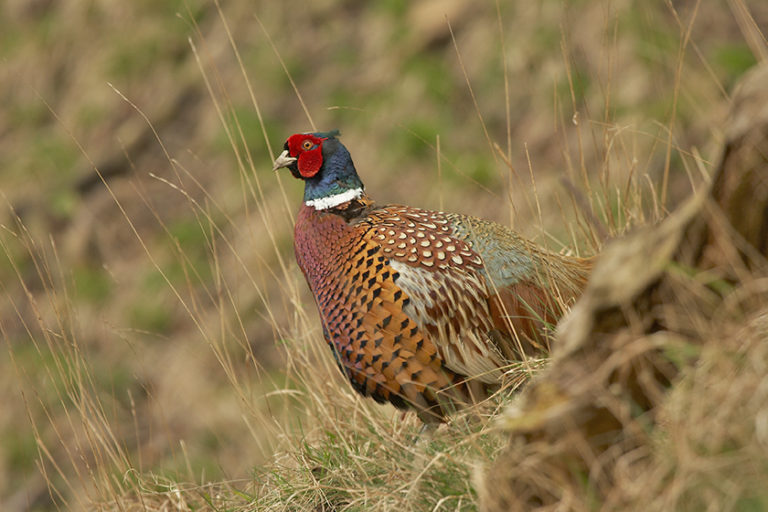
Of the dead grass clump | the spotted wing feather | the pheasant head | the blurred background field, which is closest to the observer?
the dead grass clump

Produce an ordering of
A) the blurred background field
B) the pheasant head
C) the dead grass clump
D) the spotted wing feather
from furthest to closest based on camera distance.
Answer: the blurred background field, the pheasant head, the spotted wing feather, the dead grass clump

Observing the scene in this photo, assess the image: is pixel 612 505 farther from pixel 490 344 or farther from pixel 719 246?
pixel 490 344

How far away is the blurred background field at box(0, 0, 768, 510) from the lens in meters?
6.11

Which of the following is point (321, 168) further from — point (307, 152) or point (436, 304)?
point (436, 304)

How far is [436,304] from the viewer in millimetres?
2910

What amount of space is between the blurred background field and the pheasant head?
2322 mm

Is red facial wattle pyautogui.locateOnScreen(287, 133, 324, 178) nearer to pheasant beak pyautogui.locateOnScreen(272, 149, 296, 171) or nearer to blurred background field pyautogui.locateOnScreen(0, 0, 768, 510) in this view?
pheasant beak pyautogui.locateOnScreen(272, 149, 296, 171)

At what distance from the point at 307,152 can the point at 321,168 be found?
0.08 metres

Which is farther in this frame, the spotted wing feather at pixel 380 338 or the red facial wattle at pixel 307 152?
the red facial wattle at pixel 307 152

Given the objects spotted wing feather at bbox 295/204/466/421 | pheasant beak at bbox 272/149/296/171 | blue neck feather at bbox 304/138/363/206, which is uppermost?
pheasant beak at bbox 272/149/296/171

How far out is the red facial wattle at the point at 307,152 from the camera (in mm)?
3250

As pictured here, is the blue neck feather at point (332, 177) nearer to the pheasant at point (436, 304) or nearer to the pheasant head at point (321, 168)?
the pheasant head at point (321, 168)

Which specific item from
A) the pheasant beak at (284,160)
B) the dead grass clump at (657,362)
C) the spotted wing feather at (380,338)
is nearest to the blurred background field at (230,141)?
the pheasant beak at (284,160)

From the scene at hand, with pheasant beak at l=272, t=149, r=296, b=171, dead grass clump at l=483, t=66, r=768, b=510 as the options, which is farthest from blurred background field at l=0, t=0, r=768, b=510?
dead grass clump at l=483, t=66, r=768, b=510
